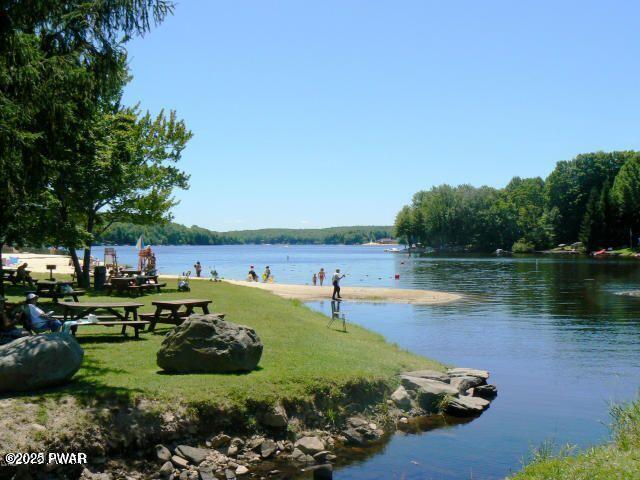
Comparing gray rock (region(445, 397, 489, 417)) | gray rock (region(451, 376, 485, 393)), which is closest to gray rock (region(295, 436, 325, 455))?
gray rock (region(445, 397, 489, 417))

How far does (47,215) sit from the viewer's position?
83.5 ft

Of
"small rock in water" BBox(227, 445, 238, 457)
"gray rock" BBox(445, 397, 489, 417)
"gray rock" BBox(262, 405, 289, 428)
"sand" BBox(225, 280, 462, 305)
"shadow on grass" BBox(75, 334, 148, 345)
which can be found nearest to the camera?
"small rock in water" BBox(227, 445, 238, 457)

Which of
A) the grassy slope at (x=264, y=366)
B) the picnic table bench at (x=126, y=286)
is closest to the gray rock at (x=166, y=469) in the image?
the grassy slope at (x=264, y=366)

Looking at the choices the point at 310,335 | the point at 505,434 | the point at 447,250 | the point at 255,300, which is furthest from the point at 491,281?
the point at 447,250

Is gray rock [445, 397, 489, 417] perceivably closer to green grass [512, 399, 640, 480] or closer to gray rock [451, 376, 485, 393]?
gray rock [451, 376, 485, 393]

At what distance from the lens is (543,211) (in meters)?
152

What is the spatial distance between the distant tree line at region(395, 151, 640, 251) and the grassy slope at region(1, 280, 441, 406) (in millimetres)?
112140

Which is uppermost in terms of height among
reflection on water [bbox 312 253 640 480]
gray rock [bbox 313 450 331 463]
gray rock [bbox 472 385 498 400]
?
gray rock [bbox 313 450 331 463]

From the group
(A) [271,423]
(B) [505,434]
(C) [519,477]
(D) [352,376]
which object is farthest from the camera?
(D) [352,376]

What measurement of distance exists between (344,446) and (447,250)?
532 feet

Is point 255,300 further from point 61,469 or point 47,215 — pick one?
point 61,469

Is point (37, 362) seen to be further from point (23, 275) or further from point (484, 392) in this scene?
point (23, 275)

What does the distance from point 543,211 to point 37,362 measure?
15508 cm

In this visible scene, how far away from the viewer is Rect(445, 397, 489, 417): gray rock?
48.6 ft
